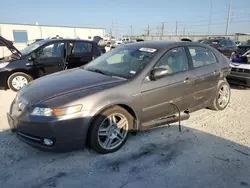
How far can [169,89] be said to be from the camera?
11.8 ft

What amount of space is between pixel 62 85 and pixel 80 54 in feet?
13.7

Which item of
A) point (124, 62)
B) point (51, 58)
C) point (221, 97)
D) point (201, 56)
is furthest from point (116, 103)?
point (51, 58)

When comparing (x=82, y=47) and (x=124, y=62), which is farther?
(x=82, y=47)

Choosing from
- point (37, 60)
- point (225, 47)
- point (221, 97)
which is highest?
point (37, 60)

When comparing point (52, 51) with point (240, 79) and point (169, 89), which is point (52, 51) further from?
point (240, 79)

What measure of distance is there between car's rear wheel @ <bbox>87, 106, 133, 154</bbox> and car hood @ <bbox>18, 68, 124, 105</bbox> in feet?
1.45

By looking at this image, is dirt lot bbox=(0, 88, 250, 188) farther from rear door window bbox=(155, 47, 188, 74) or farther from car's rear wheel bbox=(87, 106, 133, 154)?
rear door window bbox=(155, 47, 188, 74)

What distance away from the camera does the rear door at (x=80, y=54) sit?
6.96 meters

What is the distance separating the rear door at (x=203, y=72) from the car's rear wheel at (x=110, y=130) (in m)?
1.61

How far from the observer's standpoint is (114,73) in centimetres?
354

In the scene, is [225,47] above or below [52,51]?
below

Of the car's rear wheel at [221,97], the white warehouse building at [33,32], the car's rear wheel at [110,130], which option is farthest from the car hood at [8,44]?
the white warehouse building at [33,32]

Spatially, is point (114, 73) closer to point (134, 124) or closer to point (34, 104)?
point (134, 124)

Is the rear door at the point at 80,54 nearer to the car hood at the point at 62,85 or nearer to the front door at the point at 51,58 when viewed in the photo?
the front door at the point at 51,58
